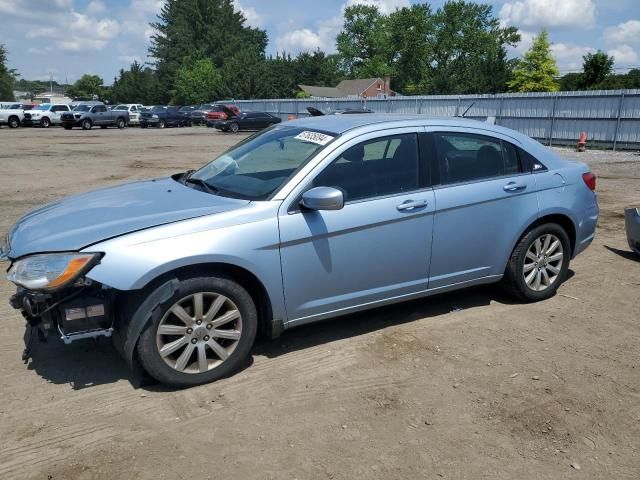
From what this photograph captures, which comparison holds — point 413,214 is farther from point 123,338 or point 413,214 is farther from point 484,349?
point 123,338

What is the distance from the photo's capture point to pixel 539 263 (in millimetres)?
5004

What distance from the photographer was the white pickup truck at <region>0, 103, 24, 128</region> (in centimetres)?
3600

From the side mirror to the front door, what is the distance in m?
0.12

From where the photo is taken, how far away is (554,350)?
416cm

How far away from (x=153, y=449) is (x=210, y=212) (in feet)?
4.76

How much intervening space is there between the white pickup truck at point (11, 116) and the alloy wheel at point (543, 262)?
38712mm

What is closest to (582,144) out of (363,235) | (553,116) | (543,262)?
(553,116)

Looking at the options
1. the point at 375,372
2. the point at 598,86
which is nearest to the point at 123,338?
the point at 375,372

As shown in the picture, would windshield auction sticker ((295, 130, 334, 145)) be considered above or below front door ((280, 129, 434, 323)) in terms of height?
above

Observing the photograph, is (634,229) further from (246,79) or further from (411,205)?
(246,79)

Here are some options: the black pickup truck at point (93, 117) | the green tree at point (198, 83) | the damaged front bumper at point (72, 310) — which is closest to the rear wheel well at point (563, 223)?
the damaged front bumper at point (72, 310)

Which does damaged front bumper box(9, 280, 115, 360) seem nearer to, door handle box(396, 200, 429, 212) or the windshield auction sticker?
the windshield auction sticker

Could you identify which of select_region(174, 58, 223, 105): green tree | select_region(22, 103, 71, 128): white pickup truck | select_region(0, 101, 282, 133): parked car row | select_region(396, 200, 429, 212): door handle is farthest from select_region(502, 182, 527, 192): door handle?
select_region(174, 58, 223, 105): green tree

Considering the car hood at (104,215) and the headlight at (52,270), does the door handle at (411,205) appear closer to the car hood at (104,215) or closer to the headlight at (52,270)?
the car hood at (104,215)
